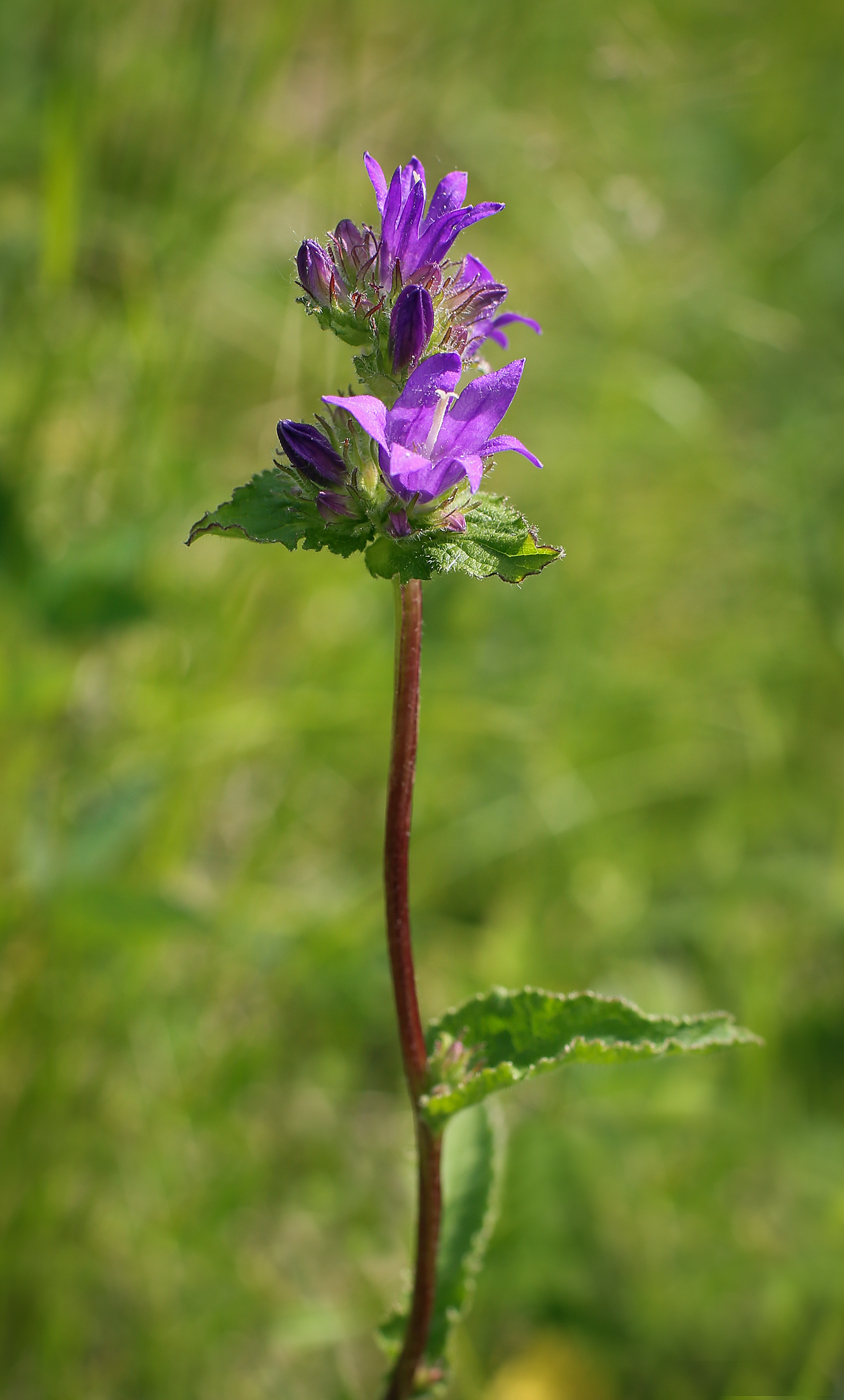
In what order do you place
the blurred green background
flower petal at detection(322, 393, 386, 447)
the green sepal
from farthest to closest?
the blurred green background → the green sepal → flower petal at detection(322, 393, 386, 447)

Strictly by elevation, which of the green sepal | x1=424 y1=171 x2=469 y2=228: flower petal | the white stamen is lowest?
the white stamen

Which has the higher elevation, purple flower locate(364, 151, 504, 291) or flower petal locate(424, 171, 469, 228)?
flower petal locate(424, 171, 469, 228)

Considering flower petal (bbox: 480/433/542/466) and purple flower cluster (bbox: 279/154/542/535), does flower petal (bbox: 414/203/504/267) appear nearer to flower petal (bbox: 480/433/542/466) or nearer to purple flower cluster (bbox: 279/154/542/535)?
purple flower cluster (bbox: 279/154/542/535)

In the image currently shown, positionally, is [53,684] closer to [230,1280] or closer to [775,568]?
[230,1280]

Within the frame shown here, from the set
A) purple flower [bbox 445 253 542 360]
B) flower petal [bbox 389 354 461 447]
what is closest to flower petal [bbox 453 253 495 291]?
purple flower [bbox 445 253 542 360]

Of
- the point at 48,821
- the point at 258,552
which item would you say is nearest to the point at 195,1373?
the point at 48,821

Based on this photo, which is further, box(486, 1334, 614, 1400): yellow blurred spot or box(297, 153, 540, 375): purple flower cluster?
box(486, 1334, 614, 1400): yellow blurred spot

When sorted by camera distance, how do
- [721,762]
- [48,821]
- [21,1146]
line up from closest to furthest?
[21,1146] → [48,821] → [721,762]
